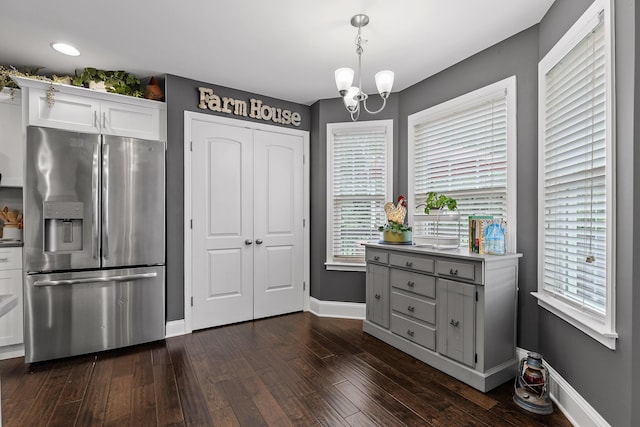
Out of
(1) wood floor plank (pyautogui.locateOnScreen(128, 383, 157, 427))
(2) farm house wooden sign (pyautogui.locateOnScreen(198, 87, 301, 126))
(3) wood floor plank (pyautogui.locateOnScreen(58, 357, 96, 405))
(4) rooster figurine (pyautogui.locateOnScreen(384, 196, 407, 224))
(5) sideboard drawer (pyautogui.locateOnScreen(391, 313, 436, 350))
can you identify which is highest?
(2) farm house wooden sign (pyautogui.locateOnScreen(198, 87, 301, 126))

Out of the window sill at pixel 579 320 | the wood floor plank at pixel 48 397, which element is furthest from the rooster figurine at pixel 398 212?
the wood floor plank at pixel 48 397

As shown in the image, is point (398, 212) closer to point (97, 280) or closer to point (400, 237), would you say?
point (400, 237)

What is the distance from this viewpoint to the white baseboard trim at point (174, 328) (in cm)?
316

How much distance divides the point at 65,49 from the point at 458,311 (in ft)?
12.9

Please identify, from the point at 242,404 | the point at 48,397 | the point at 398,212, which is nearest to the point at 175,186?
the point at 48,397

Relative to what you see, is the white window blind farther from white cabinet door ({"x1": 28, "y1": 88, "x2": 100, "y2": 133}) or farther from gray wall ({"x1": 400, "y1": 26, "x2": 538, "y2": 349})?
white cabinet door ({"x1": 28, "y1": 88, "x2": 100, "y2": 133})

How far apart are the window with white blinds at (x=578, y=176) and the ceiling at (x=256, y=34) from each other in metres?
0.57

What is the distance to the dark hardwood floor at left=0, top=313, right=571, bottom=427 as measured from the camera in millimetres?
1893

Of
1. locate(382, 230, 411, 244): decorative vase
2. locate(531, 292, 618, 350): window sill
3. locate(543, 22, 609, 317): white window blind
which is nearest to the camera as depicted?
locate(531, 292, 618, 350): window sill

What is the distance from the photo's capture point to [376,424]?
1.84 m

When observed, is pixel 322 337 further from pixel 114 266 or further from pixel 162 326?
pixel 114 266

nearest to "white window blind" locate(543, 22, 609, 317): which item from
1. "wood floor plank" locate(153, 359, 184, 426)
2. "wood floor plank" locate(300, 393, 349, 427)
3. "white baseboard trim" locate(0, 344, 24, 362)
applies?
"wood floor plank" locate(300, 393, 349, 427)

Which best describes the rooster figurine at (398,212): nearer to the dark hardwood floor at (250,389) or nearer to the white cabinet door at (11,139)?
the dark hardwood floor at (250,389)

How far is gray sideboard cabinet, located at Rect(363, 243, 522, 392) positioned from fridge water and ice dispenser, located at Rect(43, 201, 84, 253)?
2.87 m
